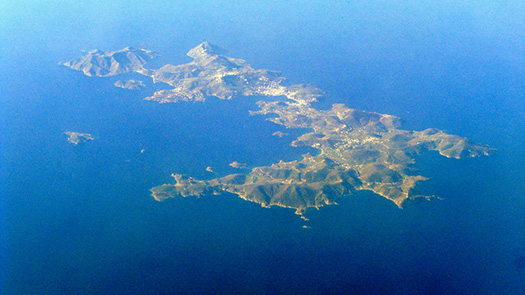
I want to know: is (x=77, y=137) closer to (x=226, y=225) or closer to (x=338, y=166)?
(x=226, y=225)

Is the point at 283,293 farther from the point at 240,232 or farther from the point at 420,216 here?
the point at 420,216

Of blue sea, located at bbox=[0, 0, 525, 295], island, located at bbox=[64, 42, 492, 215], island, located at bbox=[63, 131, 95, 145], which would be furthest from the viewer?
island, located at bbox=[63, 131, 95, 145]

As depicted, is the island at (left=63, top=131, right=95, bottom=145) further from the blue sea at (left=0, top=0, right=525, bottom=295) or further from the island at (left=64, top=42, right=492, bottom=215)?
the island at (left=64, top=42, right=492, bottom=215)

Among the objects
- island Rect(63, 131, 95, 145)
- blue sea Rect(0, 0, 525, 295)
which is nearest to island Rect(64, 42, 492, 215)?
blue sea Rect(0, 0, 525, 295)

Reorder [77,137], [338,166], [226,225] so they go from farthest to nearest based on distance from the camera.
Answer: [77,137]
[338,166]
[226,225]

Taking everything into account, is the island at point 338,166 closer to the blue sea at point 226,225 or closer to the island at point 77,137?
the blue sea at point 226,225

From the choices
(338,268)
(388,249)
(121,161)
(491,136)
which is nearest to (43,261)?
(121,161)

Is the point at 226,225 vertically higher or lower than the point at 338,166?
lower

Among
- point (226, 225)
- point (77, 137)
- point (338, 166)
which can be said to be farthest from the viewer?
point (77, 137)

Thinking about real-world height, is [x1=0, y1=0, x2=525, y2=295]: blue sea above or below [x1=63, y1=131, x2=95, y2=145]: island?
below

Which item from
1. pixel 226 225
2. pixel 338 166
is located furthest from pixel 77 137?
pixel 338 166
